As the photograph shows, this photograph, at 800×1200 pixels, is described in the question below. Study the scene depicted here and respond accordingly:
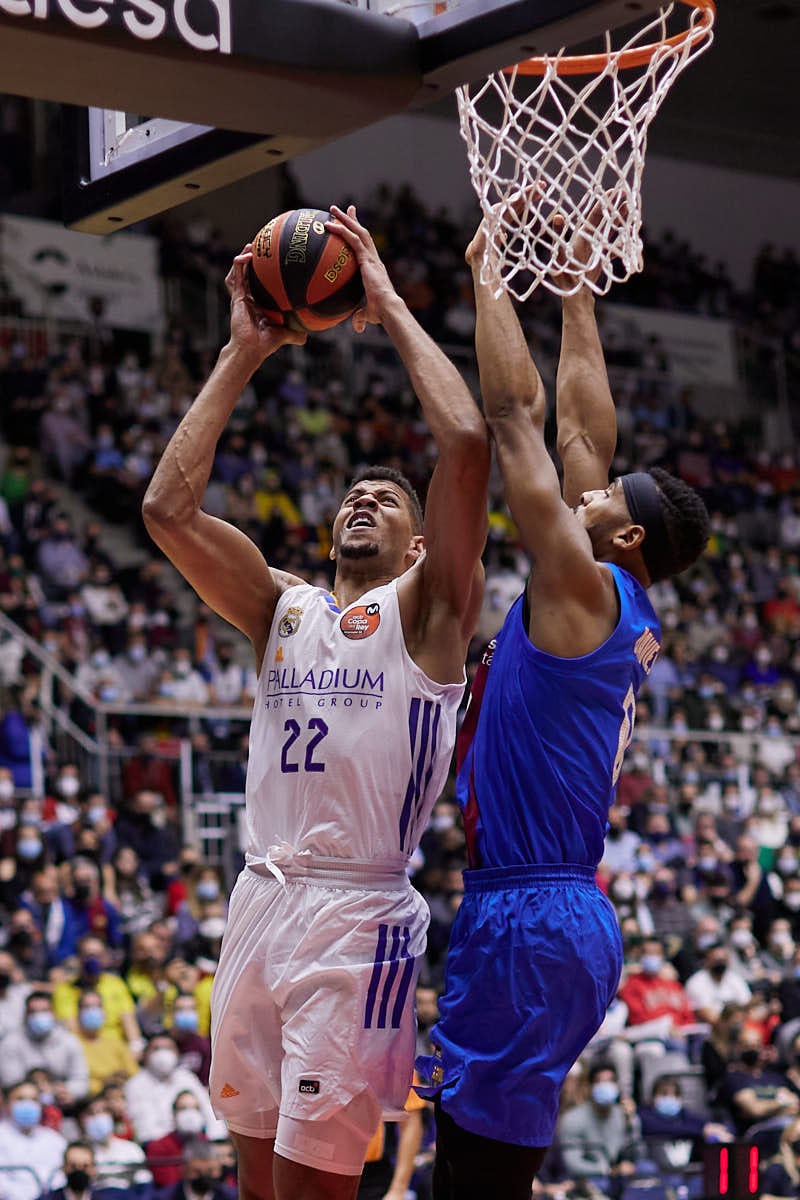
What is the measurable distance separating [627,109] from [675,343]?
17.7m

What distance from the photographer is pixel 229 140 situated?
3373mm

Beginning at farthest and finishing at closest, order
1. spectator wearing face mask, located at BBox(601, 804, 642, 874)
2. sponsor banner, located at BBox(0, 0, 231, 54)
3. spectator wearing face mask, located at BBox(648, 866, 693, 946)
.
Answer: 1. spectator wearing face mask, located at BBox(601, 804, 642, 874)
2. spectator wearing face mask, located at BBox(648, 866, 693, 946)
3. sponsor banner, located at BBox(0, 0, 231, 54)

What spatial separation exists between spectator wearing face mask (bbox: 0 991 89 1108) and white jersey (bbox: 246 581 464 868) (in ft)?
18.2

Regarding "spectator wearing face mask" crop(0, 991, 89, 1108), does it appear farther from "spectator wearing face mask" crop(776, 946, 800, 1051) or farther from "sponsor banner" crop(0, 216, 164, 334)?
"sponsor banner" crop(0, 216, 164, 334)

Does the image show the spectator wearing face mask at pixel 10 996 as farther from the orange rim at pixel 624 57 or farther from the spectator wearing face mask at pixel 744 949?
the orange rim at pixel 624 57

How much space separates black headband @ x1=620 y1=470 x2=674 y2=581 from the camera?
3.83 metres

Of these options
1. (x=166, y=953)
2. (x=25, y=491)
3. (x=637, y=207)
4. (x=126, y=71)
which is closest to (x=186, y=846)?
(x=166, y=953)

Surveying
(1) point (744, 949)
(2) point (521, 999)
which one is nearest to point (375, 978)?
(2) point (521, 999)

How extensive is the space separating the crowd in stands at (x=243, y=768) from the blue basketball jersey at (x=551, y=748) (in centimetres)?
454

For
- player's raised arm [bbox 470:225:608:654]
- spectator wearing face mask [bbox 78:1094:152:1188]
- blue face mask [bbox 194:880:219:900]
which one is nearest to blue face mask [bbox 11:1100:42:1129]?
spectator wearing face mask [bbox 78:1094:152:1188]

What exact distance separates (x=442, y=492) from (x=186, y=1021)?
6577mm

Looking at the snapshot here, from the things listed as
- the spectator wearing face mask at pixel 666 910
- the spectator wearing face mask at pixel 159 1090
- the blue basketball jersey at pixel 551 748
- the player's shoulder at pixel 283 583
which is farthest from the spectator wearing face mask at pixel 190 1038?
the blue basketball jersey at pixel 551 748

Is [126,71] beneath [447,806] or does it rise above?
above

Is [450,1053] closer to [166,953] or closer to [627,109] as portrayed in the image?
[627,109]
